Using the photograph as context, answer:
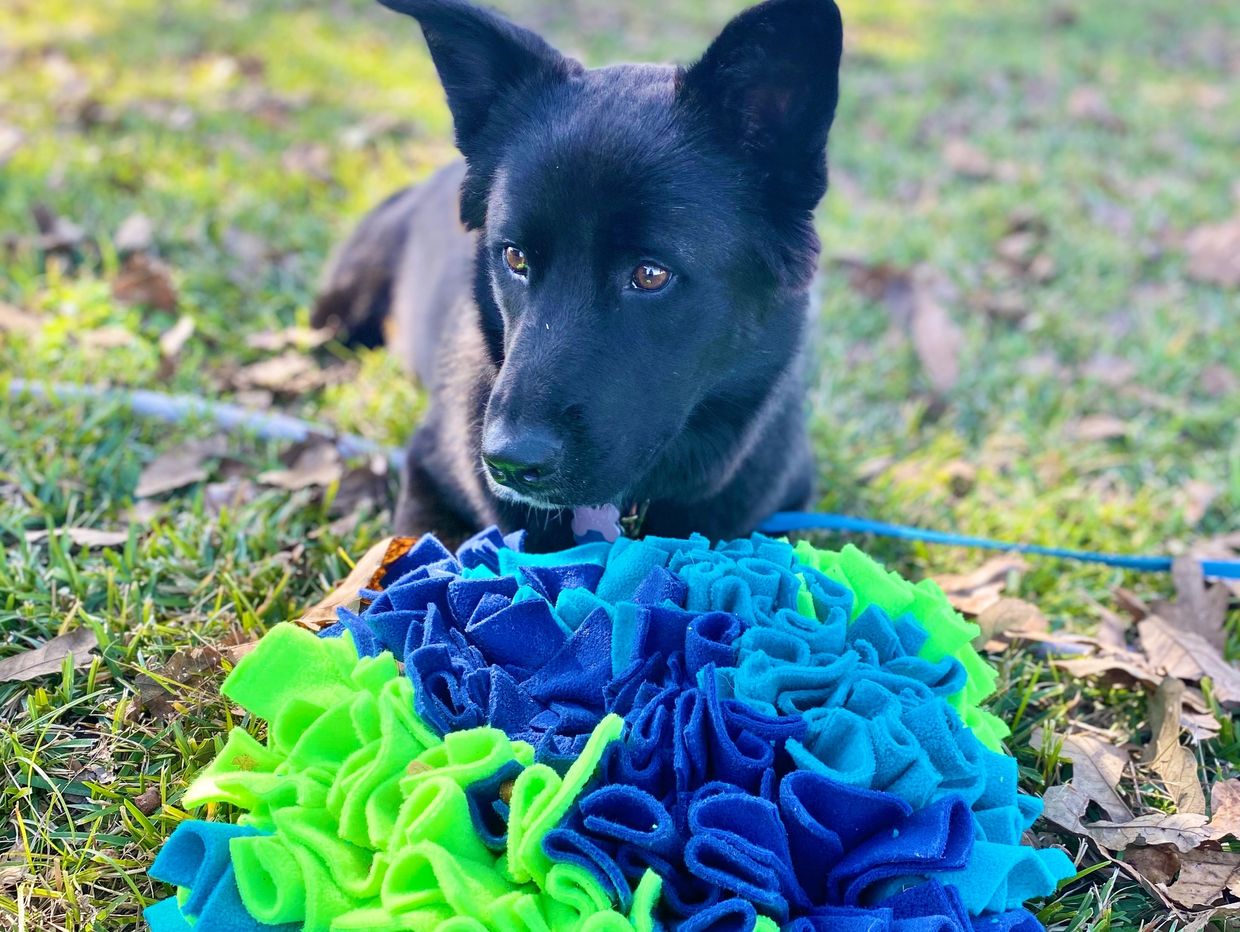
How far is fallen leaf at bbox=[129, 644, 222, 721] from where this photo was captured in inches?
80.7

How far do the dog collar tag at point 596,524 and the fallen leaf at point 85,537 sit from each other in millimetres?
1121

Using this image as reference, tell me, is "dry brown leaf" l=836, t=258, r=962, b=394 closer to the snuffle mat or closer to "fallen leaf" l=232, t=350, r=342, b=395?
the snuffle mat

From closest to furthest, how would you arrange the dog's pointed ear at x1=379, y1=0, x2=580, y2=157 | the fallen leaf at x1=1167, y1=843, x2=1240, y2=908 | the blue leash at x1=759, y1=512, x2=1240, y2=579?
the fallen leaf at x1=1167, y1=843, x2=1240, y2=908
the dog's pointed ear at x1=379, y1=0, x2=580, y2=157
the blue leash at x1=759, y1=512, x2=1240, y2=579

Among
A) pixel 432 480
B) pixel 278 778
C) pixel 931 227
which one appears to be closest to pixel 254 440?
pixel 432 480

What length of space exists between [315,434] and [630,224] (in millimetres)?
1396

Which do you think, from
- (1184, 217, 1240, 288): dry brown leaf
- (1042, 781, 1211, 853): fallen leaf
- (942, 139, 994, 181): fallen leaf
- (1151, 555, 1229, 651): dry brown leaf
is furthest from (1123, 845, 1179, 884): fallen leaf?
(942, 139, 994, 181): fallen leaf

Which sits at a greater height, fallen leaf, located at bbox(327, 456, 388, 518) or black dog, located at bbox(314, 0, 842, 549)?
black dog, located at bbox(314, 0, 842, 549)

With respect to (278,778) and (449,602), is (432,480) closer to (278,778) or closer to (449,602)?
(449,602)

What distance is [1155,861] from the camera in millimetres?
1947

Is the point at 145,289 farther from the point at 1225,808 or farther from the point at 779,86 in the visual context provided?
the point at 1225,808

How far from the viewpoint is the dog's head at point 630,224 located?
6.86ft

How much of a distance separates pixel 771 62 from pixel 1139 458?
6.71ft

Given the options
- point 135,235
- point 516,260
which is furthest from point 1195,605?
point 135,235

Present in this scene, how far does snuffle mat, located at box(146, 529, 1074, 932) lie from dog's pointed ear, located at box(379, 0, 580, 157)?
1.15 m
